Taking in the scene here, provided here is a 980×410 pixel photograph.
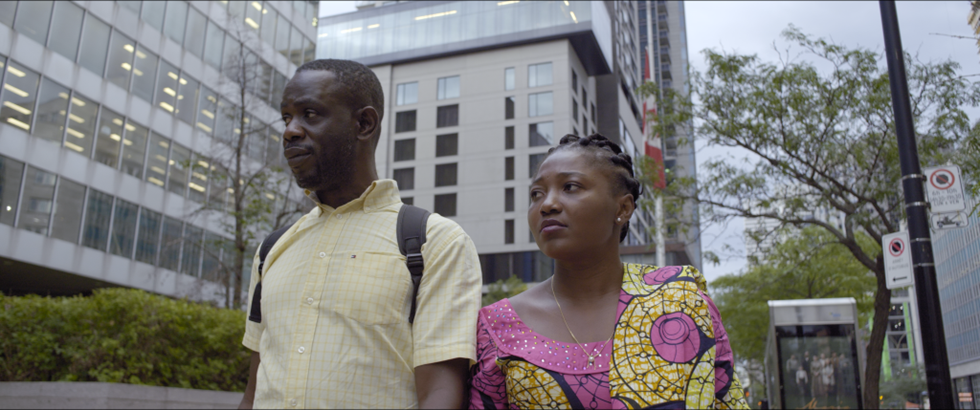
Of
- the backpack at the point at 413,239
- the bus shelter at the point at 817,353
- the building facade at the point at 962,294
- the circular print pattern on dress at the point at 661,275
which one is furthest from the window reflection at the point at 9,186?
the circular print pattern on dress at the point at 661,275

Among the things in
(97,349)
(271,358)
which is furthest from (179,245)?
(271,358)

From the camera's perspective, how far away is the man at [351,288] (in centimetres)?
220

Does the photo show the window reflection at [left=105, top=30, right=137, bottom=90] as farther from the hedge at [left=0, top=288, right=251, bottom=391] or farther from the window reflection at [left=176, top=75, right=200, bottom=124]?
the hedge at [left=0, top=288, right=251, bottom=391]

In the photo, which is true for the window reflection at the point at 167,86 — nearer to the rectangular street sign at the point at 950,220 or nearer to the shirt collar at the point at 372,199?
the rectangular street sign at the point at 950,220

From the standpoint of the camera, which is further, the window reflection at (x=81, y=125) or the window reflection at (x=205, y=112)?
the window reflection at (x=205, y=112)

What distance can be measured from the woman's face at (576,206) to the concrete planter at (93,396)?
9302 mm

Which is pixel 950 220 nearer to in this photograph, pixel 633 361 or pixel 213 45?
pixel 633 361

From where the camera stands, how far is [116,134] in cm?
2383

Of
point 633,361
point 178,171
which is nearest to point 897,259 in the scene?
point 633,361

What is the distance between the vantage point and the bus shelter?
50.0 ft

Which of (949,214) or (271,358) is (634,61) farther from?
(271,358)

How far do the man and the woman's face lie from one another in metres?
0.32

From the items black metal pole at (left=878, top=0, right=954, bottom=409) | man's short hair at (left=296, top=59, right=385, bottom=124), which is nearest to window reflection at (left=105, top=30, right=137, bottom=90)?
black metal pole at (left=878, top=0, right=954, bottom=409)

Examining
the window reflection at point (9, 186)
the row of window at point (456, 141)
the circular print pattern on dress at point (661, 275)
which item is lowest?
the circular print pattern on dress at point (661, 275)
